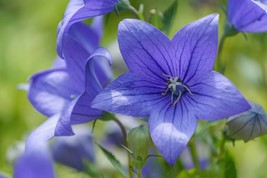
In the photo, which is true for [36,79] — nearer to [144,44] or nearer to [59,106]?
[59,106]

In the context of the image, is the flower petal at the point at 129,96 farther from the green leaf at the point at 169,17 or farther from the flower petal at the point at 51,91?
the flower petal at the point at 51,91

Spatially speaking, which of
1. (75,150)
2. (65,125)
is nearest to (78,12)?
(65,125)

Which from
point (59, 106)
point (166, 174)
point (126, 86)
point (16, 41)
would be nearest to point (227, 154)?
point (166, 174)

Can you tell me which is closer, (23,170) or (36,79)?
(23,170)

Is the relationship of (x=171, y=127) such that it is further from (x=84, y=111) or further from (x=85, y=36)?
(x=85, y=36)

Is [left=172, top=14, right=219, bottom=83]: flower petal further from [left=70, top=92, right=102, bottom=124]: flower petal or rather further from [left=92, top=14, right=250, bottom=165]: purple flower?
[left=70, top=92, right=102, bottom=124]: flower petal

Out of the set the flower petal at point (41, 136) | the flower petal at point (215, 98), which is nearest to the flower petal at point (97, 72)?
the flower petal at point (41, 136)

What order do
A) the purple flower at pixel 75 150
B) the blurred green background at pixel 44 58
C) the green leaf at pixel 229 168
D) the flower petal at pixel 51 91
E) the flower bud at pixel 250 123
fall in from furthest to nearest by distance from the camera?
the blurred green background at pixel 44 58, the purple flower at pixel 75 150, the flower petal at pixel 51 91, the green leaf at pixel 229 168, the flower bud at pixel 250 123
